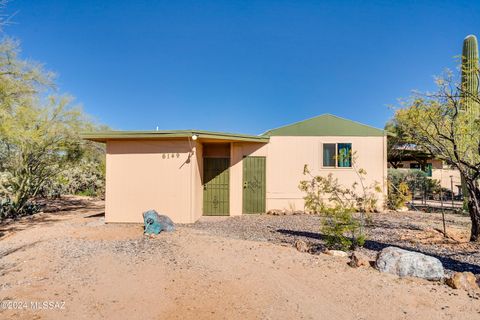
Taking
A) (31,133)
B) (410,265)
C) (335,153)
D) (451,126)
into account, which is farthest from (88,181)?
(451,126)

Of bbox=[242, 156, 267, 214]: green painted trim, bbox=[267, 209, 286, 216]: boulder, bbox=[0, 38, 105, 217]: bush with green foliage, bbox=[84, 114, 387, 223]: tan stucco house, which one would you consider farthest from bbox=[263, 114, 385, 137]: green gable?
bbox=[0, 38, 105, 217]: bush with green foliage

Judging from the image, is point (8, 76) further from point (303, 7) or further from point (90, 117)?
point (303, 7)

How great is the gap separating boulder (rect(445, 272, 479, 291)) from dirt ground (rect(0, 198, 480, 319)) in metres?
0.10

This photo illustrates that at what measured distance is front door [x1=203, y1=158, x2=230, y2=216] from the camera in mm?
9758

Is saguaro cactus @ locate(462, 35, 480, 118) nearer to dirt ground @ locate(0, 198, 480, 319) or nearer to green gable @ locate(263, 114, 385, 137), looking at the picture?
dirt ground @ locate(0, 198, 480, 319)

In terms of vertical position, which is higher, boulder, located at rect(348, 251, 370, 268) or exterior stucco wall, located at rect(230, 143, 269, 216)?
exterior stucco wall, located at rect(230, 143, 269, 216)

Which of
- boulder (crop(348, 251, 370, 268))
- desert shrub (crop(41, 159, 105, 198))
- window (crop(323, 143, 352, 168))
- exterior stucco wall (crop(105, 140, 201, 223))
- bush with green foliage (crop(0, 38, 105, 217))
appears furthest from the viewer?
desert shrub (crop(41, 159, 105, 198))

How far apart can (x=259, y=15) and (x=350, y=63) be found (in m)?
5.65

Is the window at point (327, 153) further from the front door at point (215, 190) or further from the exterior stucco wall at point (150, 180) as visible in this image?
the exterior stucco wall at point (150, 180)

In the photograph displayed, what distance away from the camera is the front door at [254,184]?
32.6 feet

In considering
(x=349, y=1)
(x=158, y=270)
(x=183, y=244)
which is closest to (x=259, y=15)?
(x=349, y=1)

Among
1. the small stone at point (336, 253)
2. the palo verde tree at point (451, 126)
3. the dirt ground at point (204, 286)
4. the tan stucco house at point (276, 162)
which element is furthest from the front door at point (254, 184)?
the small stone at point (336, 253)

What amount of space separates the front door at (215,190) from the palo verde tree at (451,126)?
19.2 ft

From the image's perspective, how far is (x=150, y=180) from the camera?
26.8ft
